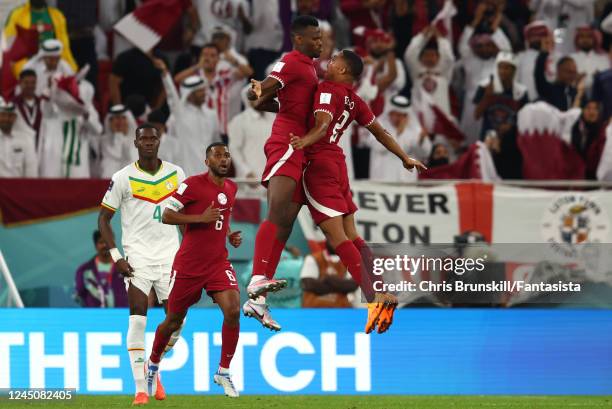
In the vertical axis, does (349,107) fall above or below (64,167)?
above

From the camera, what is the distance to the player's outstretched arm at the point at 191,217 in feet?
40.5

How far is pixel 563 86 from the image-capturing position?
1948 centimetres

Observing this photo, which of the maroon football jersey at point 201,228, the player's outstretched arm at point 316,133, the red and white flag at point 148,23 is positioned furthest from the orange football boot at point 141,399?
the red and white flag at point 148,23

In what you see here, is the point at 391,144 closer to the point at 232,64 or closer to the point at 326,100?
the point at 326,100

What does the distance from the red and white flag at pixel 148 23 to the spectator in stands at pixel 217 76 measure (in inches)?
25.0

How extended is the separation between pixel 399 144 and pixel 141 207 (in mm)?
5968

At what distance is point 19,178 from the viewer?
17.1 metres

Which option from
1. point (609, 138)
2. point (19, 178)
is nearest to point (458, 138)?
point (609, 138)

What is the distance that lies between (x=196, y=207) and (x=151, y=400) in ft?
6.69

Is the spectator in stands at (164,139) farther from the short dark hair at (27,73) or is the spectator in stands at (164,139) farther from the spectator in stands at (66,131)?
the short dark hair at (27,73)

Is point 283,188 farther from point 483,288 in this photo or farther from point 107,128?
point 107,128

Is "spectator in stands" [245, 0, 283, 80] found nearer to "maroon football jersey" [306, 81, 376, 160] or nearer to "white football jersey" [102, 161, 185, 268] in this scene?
"white football jersey" [102, 161, 185, 268]

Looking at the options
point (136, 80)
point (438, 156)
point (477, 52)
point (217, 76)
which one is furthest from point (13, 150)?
point (477, 52)

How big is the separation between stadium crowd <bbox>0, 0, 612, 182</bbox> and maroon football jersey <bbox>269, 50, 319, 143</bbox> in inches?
250
